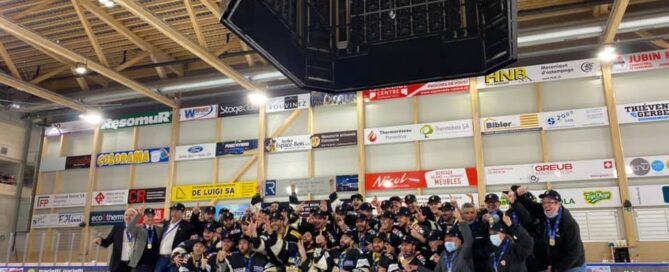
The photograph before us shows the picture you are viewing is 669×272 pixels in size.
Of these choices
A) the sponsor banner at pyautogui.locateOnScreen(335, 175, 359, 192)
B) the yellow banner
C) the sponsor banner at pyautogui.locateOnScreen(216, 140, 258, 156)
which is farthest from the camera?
the sponsor banner at pyautogui.locateOnScreen(216, 140, 258, 156)

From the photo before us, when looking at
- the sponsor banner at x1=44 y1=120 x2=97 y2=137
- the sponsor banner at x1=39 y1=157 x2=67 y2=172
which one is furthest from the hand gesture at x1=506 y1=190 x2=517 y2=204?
the sponsor banner at x1=39 y1=157 x2=67 y2=172

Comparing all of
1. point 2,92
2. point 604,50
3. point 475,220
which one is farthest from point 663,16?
point 2,92

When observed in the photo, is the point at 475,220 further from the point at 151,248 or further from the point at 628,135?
the point at 628,135

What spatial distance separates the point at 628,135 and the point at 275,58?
37.4 feet

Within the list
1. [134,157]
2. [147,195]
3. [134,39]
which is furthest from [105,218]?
[134,39]

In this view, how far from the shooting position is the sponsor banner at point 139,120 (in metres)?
16.5

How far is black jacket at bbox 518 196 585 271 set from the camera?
5410 millimetres

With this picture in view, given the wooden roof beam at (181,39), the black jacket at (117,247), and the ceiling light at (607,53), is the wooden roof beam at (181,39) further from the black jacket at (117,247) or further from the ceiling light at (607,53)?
the ceiling light at (607,53)

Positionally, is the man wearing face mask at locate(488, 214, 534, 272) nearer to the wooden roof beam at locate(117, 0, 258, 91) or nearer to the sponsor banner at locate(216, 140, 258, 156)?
the wooden roof beam at locate(117, 0, 258, 91)

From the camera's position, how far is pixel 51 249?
1597 cm

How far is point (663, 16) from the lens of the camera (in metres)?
10.7

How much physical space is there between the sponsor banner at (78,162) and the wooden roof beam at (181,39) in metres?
7.02

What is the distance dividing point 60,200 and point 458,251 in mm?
15732

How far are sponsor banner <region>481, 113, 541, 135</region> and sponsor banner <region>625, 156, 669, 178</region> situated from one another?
7.45ft
